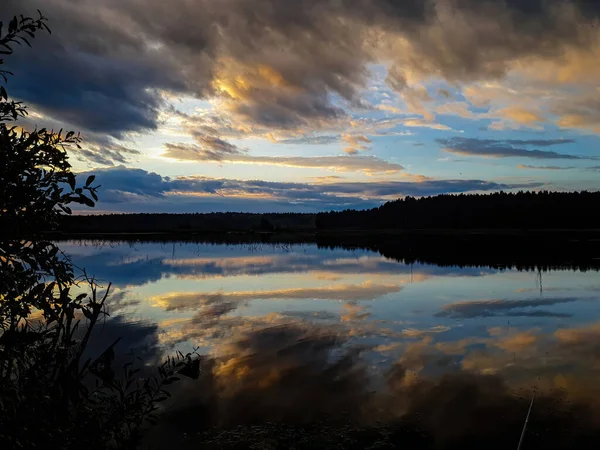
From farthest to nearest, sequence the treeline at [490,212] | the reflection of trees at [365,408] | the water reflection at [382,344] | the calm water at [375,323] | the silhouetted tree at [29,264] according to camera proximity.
Answer: the treeline at [490,212] < the calm water at [375,323] < the water reflection at [382,344] < the reflection of trees at [365,408] < the silhouetted tree at [29,264]

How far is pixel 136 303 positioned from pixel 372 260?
28.5 m

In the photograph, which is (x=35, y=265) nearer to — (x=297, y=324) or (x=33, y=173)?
(x=33, y=173)

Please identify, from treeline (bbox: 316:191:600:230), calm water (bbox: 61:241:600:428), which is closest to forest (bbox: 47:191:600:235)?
treeline (bbox: 316:191:600:230)

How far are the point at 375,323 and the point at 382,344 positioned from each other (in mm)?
3226

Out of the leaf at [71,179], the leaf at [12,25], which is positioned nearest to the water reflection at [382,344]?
the leaf at [71,179]

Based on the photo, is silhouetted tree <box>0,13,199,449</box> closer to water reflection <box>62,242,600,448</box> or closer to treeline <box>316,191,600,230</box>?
water reflection <box>62,242,600,448</box>

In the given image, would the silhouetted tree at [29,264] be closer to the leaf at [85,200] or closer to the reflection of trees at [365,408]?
the leaf at [85,200]

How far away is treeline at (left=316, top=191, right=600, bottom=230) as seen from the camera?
419 feet

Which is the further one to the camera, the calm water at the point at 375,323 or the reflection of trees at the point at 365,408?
the calm water at the point at 375,323

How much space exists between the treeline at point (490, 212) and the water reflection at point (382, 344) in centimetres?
11083

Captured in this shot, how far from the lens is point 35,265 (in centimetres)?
379

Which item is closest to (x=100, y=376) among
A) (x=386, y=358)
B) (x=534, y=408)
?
(x=386, y=358)

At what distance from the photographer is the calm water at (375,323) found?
40.5ft

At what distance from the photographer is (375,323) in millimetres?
18172
